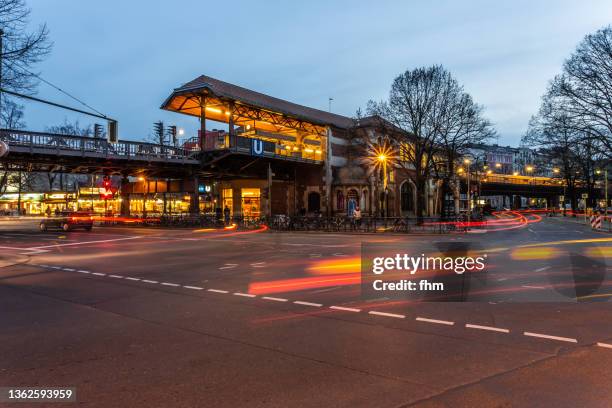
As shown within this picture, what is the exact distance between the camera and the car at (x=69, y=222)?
39.9 meters

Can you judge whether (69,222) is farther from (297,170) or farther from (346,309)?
(346,309)

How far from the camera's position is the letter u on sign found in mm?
41219

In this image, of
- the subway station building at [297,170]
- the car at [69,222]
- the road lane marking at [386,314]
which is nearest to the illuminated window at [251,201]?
the subway station building at [297,170]

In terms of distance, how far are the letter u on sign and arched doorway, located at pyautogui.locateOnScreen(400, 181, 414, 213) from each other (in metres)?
22.5

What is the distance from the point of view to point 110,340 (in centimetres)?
694

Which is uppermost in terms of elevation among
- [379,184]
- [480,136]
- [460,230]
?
[480,136]

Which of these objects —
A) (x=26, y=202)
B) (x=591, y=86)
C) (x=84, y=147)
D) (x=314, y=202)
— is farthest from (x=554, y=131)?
(x=26, y=202)

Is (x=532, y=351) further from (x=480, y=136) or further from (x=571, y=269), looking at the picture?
(x=480, y=136)

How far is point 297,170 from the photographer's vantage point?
53781 mm

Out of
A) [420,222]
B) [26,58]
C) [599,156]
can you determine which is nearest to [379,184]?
[420,222]

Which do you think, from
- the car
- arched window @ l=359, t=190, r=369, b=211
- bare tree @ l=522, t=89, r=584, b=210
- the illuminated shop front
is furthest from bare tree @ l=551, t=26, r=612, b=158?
the illuminated shop front

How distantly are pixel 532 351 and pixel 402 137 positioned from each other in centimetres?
3800

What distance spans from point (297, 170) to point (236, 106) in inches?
512

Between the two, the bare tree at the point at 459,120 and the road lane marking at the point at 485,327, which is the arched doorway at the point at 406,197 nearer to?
the bare tree at the point at 459,120
